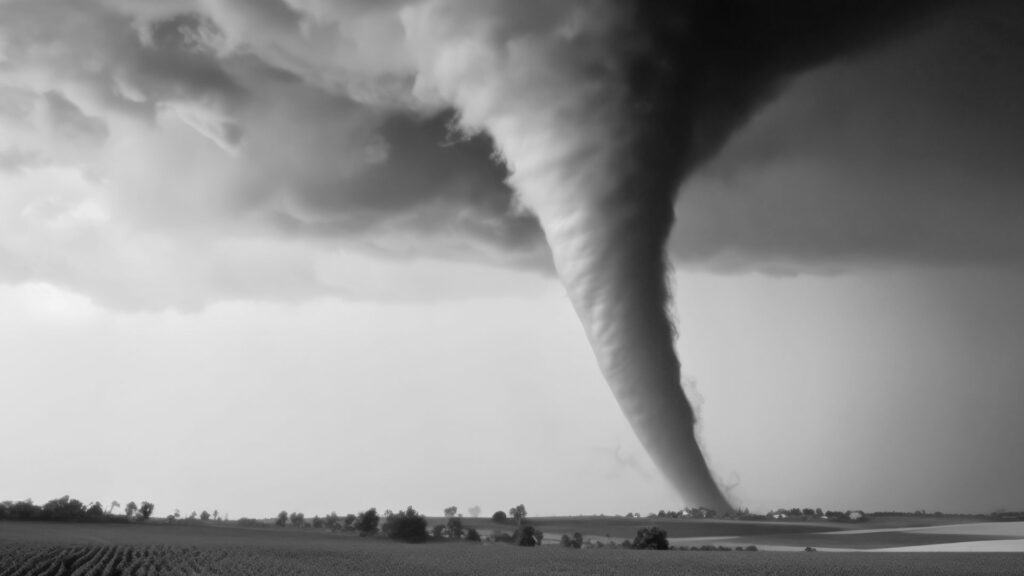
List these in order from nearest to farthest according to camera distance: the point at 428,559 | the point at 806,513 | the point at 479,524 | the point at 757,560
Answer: the point at 757,560 → the point at 428,559 → the point at 479,524 → the point at 806,513

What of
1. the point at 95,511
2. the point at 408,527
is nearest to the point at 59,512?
the point at 95,511

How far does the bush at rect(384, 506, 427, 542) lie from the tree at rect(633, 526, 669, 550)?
110 ft

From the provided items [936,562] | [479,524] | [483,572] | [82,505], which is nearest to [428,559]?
[483,572]

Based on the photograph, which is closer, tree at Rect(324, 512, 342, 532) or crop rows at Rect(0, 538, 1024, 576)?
crop rows at Rect(0, 538, 1024, 576)

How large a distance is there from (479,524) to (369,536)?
21.4m

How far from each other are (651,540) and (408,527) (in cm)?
3747

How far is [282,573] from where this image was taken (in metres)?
45.7

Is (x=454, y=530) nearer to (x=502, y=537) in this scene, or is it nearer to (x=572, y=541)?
(x=502, y=537)

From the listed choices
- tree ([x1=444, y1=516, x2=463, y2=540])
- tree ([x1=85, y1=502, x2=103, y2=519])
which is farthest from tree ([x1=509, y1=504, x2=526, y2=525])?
tree ([x1=85, y1=502, x2=103, y2=519])

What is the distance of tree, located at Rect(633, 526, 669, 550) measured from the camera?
8112cm

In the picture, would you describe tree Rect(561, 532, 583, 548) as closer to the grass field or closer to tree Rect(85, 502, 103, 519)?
the grass field

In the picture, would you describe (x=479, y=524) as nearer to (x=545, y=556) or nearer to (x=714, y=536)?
(x=714, y=536)

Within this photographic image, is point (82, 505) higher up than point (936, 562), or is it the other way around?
point (82, 505)

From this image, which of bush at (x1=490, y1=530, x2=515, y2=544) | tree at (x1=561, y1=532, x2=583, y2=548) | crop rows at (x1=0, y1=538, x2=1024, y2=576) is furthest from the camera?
bush at (x1=490, y1=530, x2=515, y2=544)
